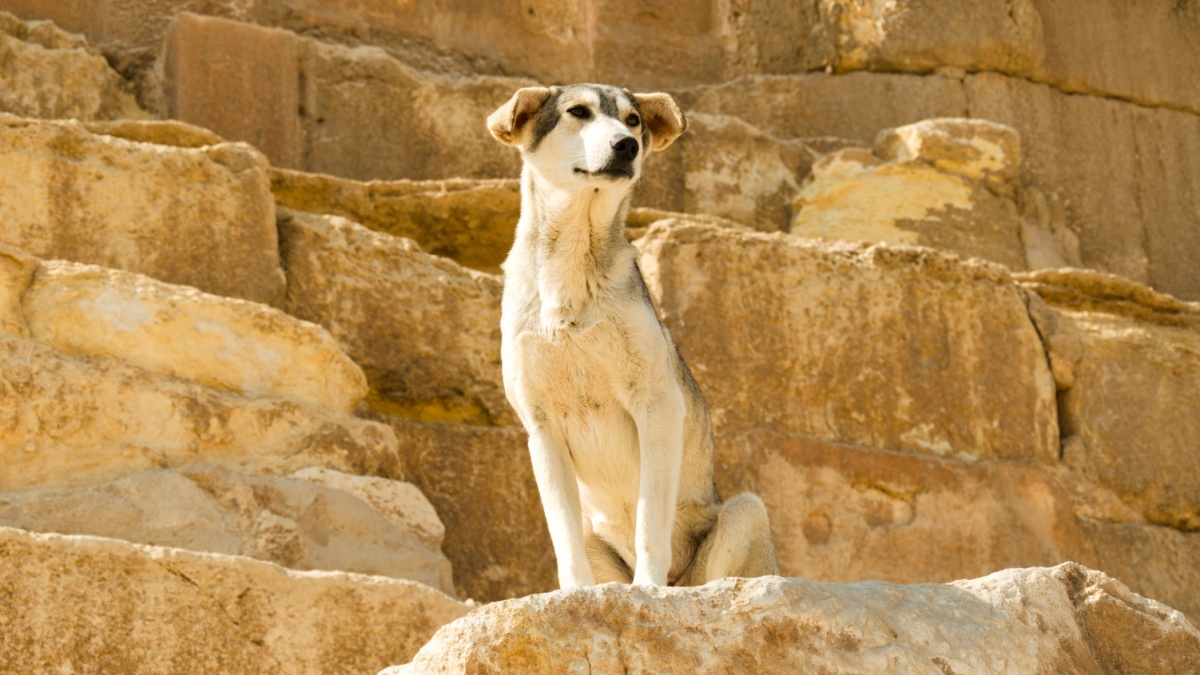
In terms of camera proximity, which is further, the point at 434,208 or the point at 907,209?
the point at 907,209

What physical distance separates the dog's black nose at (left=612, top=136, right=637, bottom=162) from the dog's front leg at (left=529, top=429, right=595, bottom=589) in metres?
0.94

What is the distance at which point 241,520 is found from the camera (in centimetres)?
689

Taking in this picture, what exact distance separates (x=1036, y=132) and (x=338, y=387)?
722 centimetres

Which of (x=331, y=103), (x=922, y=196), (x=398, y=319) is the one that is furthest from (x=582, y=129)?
(x=922, y=196)

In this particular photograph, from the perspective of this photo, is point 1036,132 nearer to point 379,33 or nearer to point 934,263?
point 934,263

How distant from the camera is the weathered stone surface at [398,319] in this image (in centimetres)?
855

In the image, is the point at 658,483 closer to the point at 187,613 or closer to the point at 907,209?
the point at 187,613

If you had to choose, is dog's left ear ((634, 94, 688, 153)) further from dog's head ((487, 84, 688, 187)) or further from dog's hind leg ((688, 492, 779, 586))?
dog's hind leg ((688, 492, 779, 586))

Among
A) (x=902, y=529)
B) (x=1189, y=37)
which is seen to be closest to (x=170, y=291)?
(x=902, y=529)

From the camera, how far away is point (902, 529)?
893 cm

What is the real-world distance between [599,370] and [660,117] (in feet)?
3.39

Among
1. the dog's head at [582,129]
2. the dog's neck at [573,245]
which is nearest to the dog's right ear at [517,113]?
the dog's head at [582,129]

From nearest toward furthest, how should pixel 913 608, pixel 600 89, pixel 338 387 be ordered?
pixel 913 608, pixel 600 89, pixel 338 387

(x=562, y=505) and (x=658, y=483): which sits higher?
(x=658, y=483)
